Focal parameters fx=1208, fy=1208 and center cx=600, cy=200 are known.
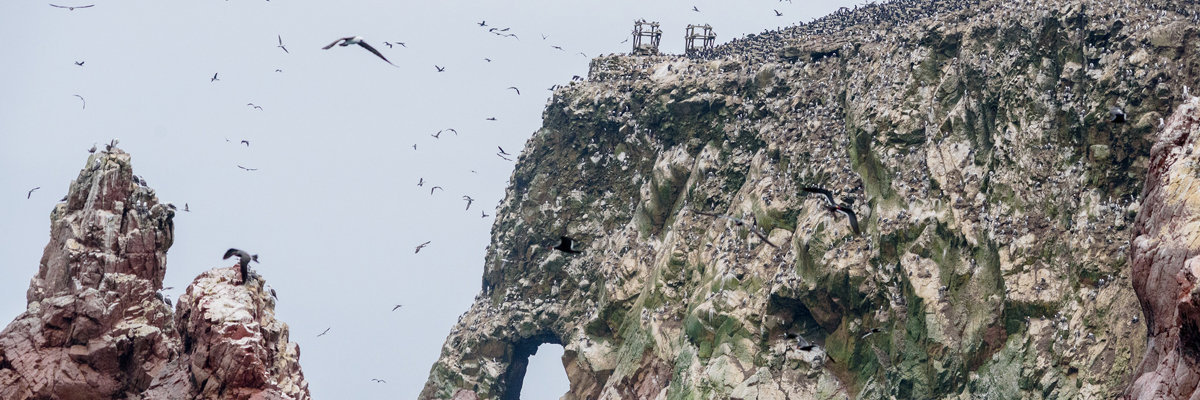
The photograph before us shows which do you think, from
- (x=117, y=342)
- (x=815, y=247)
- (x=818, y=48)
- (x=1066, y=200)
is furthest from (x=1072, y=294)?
(x=117, y=342)

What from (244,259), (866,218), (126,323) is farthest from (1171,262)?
(126,323)

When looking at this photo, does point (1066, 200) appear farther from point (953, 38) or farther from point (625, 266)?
point (625, 266)

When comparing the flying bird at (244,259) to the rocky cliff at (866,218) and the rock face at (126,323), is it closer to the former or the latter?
the rock face at (126,323)

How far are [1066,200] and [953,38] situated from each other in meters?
13.6

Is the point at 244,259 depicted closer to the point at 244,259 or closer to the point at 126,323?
the point at 244,259

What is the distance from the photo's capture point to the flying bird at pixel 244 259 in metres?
34.3

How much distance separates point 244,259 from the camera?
3762 cm

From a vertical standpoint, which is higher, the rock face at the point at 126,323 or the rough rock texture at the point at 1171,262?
the rough rock texture at the point at 1171,262

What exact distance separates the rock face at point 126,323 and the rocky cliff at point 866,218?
17815 mm

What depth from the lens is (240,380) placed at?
1537 inches

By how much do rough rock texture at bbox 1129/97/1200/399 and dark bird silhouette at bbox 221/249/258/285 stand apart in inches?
1040

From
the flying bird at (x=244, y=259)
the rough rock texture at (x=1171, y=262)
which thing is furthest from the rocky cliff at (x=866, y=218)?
the flying bird at (x=244, y=259)

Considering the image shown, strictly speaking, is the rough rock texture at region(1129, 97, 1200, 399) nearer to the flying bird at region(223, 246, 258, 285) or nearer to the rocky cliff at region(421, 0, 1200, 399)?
the rocky cliff at region(421, 0, 1200, 399)

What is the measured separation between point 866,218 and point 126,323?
34.5m
